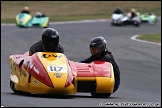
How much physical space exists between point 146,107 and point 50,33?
2790mm

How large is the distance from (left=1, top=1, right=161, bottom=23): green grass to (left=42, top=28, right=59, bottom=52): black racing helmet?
3257 cm

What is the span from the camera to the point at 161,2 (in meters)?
49.0

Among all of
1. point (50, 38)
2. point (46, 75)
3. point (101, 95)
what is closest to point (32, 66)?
point (46, 75)

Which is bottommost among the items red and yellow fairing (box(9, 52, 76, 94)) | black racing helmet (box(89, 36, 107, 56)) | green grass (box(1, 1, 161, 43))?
green grass (box(1, 1, 161, 43))

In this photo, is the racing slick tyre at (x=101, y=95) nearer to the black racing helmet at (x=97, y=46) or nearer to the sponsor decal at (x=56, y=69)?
the black racing helmet at (x=97, y=46)

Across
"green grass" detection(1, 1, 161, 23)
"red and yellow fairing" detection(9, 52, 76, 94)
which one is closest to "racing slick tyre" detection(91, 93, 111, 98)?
"red and yellow fairing" detection(9, 52, 76, 94)

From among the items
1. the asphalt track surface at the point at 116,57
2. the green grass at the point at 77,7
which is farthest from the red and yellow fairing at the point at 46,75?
the green grass at the point at 77,7

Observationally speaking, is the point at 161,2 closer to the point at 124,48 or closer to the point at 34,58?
the point at 124,48

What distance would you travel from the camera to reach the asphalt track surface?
758cm

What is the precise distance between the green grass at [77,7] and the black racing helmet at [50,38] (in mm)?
32566

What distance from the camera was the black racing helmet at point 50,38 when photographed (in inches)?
358

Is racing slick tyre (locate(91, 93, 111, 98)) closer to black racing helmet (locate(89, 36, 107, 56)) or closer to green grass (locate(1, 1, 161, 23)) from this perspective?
black racing helmet (locate(89, 36, 107, 56))

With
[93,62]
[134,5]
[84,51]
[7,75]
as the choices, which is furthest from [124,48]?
[134,5]

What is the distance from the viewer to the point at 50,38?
9.10m
